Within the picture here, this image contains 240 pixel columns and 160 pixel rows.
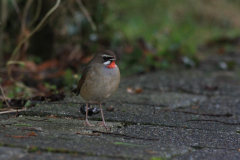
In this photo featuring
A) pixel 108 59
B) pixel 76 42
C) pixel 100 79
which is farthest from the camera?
pixel 76 42

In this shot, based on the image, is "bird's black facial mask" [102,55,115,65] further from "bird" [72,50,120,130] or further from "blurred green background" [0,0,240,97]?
"blurred green background" [0,0,240,97]

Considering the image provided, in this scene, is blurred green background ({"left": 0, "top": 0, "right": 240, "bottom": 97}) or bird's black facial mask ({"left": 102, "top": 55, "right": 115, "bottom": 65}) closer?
bird's black facial mask ({"left": 102, "top": 55, "right": 115, "bottom": 65})

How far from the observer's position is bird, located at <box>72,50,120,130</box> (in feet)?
11.8

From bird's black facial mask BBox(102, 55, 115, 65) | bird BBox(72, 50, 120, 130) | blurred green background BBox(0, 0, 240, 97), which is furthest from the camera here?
blurred green background BBox(0, 0, 240, 97)

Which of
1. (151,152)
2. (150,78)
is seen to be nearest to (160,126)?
(151,152)

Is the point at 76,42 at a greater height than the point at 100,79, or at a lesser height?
greater

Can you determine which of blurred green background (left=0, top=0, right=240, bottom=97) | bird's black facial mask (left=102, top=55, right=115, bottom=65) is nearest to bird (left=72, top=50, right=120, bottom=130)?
bird's black facial mask (left=102, top=55, right=115, bottom=65)

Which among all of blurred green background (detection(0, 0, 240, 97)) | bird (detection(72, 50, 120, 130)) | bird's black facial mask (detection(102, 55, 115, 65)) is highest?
blurred green background (detection(0, 0, 240, 97))

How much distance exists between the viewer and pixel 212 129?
3367mm

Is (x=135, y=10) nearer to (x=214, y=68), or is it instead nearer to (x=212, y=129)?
(x=214, y=68)

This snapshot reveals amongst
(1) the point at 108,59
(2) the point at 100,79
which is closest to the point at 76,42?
(1) the point at 108,59

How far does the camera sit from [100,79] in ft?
11.9

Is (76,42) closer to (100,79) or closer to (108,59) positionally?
(108,59)

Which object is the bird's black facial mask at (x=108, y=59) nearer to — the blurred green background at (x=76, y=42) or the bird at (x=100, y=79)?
the bird at (x=100, y=79)
